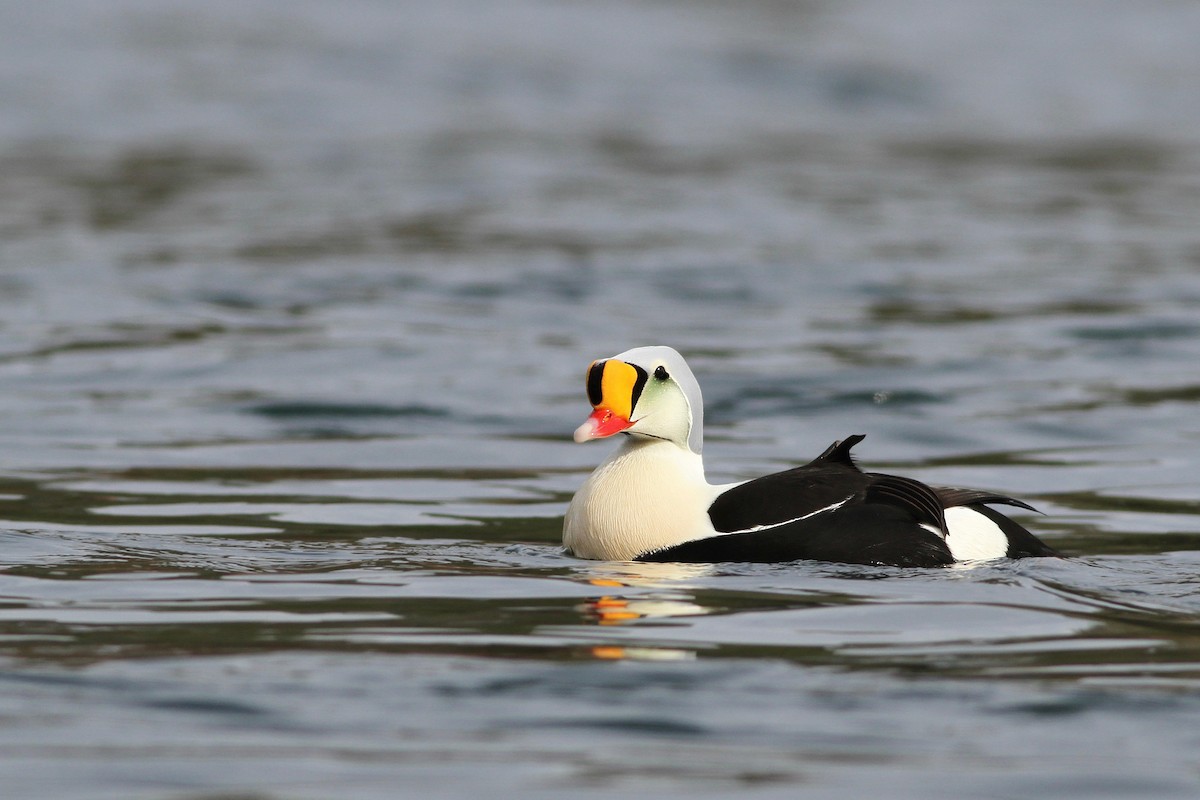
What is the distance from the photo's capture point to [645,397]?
7.99 meters

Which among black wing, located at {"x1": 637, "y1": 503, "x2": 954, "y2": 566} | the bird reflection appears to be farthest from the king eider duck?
the bird reflection

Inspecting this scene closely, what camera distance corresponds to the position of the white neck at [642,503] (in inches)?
307

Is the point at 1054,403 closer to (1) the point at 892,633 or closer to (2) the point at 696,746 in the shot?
(1) the point at 892,633

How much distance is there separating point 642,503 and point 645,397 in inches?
17.2

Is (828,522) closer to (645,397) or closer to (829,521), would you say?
(829,521)

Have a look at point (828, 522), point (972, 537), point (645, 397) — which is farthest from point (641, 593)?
point (972, 537)

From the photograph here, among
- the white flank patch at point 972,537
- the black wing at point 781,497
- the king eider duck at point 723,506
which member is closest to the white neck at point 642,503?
the king eider duck at point 723,506

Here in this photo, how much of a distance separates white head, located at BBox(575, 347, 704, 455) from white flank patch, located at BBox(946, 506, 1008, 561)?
1.10 m

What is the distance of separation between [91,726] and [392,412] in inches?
355

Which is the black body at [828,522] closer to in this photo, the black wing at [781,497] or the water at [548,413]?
the black wing at [781,497]

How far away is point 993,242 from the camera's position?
A: 2531cm

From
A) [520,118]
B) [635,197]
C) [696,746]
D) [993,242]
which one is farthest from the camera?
[520,118]

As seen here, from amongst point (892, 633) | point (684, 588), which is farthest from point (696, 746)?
point (684, 588)

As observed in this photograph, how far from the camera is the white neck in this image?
7.80m
